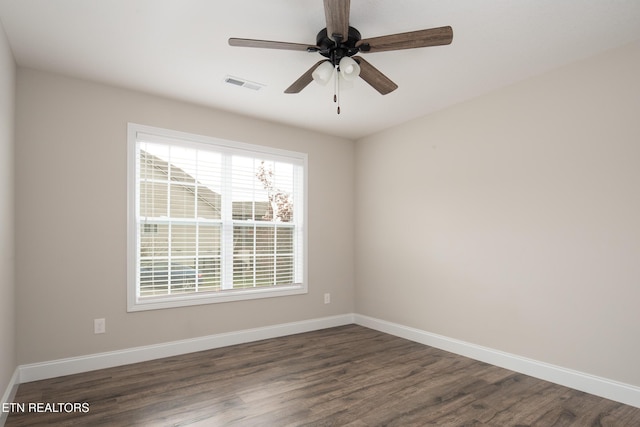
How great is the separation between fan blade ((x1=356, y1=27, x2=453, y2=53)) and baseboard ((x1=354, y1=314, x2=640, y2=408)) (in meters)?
2.70

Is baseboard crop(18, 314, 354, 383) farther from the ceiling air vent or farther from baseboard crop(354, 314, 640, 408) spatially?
the ceiling air vent

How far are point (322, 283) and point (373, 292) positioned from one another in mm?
684

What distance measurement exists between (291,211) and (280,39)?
2.37m

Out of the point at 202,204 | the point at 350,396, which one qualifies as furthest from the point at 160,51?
the point at 350,396

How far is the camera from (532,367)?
10.2 feet

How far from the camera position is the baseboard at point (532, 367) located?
103 inches

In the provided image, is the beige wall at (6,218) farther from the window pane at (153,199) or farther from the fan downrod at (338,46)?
the fan downrod at (338,46)

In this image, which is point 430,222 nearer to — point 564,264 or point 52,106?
point 564,264

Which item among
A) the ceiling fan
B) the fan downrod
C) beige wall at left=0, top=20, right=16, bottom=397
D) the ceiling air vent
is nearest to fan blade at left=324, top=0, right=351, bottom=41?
the ceiling fan

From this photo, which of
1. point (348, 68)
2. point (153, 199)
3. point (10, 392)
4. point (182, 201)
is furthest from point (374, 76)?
point (10, 392)

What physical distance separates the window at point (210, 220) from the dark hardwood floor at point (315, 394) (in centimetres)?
75

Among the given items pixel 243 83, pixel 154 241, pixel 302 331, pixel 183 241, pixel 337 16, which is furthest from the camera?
pixel 302 331

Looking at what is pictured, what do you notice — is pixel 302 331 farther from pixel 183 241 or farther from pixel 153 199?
pixel 153 199

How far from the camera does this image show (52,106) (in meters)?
3.13
